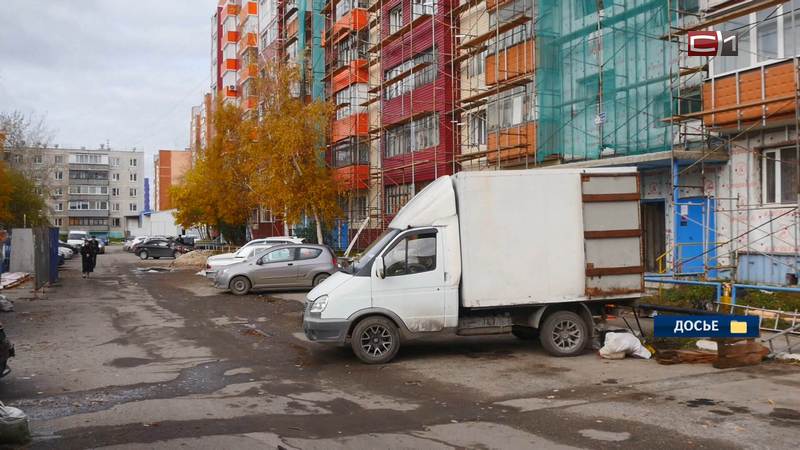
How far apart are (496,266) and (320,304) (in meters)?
2.71

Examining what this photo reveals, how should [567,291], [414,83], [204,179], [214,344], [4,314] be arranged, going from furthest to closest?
[204,179] → [414,83] → [4,314] → [214,344] → [567,291]

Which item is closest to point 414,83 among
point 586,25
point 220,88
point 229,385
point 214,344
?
point 586,25

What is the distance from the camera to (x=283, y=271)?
21359 mm

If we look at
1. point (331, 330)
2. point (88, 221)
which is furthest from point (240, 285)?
point (88, 221)

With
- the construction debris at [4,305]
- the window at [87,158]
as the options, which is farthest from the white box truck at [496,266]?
the window at [87,158]

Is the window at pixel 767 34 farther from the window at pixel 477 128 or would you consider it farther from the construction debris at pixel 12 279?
the construction debris at pixel 12 279

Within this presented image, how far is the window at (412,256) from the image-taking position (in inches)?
403

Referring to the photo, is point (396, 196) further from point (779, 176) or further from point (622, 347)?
point (622, 347)

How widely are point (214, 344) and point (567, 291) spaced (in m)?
6.25

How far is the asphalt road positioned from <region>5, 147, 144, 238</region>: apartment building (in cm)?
11108

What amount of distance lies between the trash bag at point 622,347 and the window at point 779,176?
22.8 feet

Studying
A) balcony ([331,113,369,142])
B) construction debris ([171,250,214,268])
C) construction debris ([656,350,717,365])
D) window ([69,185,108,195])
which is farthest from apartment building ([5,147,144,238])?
construction debris ([656,350,717,365])

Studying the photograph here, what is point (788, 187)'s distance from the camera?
584 inches

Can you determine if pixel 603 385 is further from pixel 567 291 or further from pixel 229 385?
pixel 229 385
